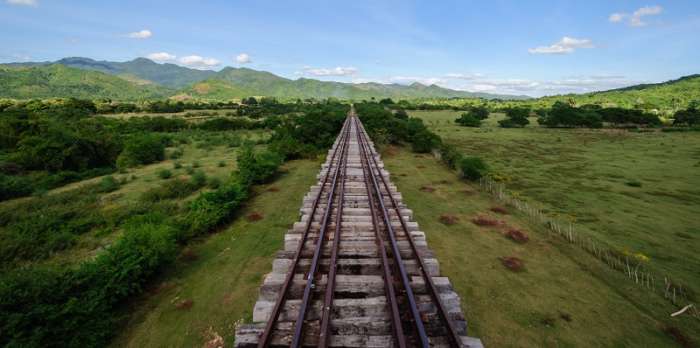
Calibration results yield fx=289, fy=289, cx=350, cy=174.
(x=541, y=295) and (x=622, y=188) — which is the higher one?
(x=622, y=188)

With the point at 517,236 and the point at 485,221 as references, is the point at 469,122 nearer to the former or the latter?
the point at 485,221

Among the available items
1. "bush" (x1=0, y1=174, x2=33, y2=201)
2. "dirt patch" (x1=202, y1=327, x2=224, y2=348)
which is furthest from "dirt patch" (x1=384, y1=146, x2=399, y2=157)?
"bush" (x1=0, y1=174, x2=33, y2=201)

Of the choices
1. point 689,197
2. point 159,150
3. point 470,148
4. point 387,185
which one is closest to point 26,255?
point 387,185

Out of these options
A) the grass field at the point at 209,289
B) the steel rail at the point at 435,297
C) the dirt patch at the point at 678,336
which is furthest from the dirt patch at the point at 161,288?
the dirt patch at the point at 678,336

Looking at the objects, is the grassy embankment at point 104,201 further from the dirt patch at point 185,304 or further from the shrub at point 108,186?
the dirt patch at point 185,304

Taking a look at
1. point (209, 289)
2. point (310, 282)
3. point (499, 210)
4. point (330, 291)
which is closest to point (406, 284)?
point (330, 291)

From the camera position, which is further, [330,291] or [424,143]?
[424,143]

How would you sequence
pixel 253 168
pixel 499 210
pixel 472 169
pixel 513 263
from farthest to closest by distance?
1. pixel 472 169
2. pixel 253 168
3. pixel 499 210
4. pixel 513 263
